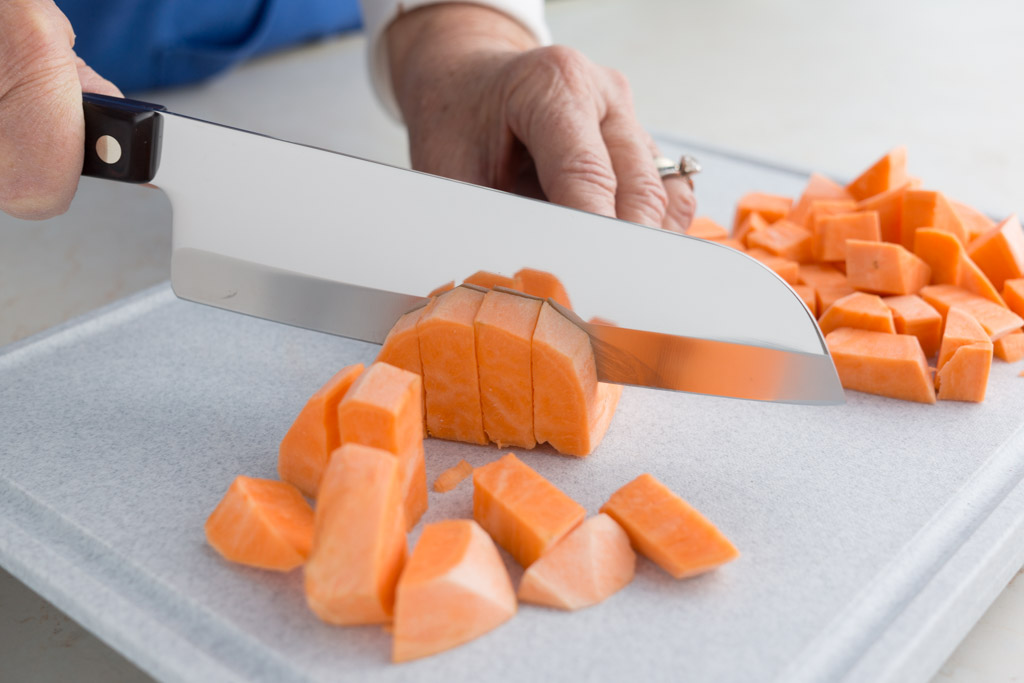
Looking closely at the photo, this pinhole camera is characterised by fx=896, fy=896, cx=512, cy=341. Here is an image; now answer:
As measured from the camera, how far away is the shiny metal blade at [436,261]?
1.34 meters

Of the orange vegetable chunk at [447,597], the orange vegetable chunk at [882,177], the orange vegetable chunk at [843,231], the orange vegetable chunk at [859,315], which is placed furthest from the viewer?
the orange vegetable chunk at [882,177]

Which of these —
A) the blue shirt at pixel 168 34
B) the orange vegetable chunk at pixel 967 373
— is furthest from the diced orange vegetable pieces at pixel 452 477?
the blue shirt at pixel 168 34

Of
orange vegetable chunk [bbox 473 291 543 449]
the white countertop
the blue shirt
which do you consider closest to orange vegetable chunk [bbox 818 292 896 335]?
the white countertop

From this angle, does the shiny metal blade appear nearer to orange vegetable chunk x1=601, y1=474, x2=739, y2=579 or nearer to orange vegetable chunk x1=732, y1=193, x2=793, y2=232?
orange vegetable chunk x1=601, y1=474, x2=739, y2=579

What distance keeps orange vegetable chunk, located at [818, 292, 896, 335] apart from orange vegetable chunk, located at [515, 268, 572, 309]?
0.58 m

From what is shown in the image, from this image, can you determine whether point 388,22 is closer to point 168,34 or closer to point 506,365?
point 168,34

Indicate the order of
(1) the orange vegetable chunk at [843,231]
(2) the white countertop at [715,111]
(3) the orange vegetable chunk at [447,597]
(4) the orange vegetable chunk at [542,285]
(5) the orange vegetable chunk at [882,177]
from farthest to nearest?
(5) the orange vegetable chunk at [882,177], (1) the orange vegetable chunk at [843,231], (4) the orange vegetable chunk at [542,285], (2) the white countertop at [715,111], (3) the orange vegetable chunk at [447,597]

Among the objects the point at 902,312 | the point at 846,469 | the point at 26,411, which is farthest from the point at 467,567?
the point at 902,312

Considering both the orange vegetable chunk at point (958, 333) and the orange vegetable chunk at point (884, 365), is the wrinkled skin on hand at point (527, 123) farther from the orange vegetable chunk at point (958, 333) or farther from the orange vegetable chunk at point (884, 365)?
the orange vegetable chunk at point (958, 333)

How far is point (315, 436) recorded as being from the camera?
4.20 ft

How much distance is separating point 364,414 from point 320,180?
1.57ft

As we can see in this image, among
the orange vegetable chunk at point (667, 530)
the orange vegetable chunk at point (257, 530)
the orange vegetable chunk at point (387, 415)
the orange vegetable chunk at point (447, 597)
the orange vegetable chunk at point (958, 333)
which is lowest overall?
the orange vegetable chunk at point (257, 530)

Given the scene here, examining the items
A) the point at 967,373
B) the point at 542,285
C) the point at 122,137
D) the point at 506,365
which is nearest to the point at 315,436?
the point at 506,365

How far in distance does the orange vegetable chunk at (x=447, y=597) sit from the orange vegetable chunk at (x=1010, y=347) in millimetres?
1121
